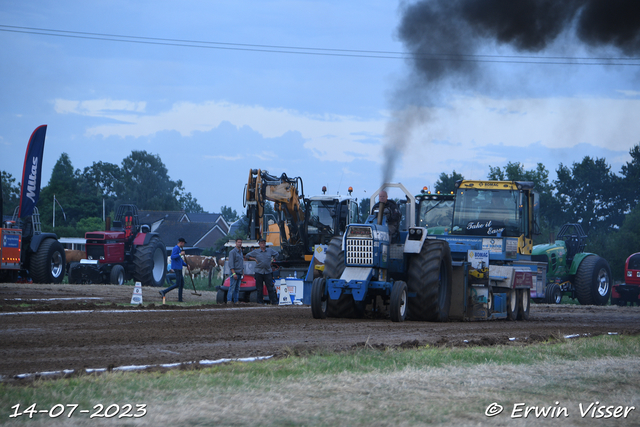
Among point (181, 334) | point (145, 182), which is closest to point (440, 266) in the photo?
point (181, 334)

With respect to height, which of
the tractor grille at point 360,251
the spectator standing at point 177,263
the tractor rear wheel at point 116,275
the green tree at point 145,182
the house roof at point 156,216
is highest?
the green tree at point 145,182

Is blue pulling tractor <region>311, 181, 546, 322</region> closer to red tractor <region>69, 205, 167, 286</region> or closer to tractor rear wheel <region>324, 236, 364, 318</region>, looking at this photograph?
tractor rear wheel <region>324, 236, 364, 318</region>

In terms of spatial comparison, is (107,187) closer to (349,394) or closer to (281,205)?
(281,205)

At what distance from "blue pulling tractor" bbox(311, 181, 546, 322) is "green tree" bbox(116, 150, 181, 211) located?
97594 millimetres

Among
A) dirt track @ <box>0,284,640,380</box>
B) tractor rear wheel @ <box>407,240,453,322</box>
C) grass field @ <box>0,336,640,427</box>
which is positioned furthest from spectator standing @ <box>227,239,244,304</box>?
grass field @ <box>0,336,640,427</box>

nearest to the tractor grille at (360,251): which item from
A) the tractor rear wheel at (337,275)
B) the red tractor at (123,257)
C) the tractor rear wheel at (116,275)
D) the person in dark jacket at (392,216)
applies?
the tractor rear wheel at (337,275)

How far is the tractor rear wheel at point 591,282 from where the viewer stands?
94.5ft

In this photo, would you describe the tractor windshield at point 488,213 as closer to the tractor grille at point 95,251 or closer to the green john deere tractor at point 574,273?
the green john deere tractor at point 574,273

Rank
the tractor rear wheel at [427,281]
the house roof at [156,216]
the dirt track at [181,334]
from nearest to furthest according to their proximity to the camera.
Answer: the dirt track at [181,334]
the tractor rear wheel at [427,281]
the house roof at [156,216]

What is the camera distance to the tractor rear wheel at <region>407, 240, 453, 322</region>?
46.8 feet

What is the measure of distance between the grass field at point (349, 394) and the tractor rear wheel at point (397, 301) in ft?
17.2

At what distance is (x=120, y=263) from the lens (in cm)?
3105

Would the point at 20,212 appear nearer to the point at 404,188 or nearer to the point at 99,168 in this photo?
the point at 404,188

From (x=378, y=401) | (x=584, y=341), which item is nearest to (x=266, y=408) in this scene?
(x=378, y=401)
